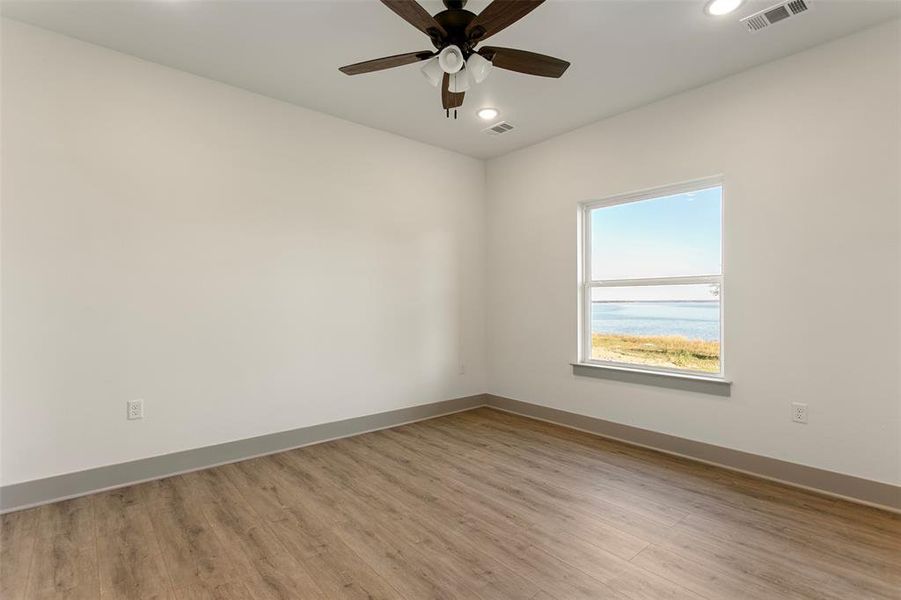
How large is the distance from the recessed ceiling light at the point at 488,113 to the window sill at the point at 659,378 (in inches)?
97.4

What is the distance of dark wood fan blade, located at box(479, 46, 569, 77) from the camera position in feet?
7.31

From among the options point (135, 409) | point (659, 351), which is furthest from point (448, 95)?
point (135, 409)

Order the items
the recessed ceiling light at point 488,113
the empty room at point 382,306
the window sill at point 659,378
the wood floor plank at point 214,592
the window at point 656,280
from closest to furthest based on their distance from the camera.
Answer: the wood floor plank at point 214,592 → the empty room at point 382,306 → the window sill at point 659,378 → the window at point 656,280 → the recessed ceiling light at point 488,113

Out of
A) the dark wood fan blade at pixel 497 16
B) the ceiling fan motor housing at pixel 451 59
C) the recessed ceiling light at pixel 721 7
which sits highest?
the recessed ceiling light at pixel 721 7

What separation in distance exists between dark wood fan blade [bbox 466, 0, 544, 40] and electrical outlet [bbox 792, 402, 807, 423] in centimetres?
299

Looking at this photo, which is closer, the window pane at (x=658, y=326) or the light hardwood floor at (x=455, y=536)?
the light hardwood floor at (x=455, y=536)

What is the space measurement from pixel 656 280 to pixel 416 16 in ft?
9.39

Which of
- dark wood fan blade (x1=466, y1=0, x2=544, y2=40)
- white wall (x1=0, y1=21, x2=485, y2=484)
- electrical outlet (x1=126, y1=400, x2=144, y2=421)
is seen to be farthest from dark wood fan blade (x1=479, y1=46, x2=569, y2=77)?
electrical outlet (x1=126, y1=400, x2=144, y2=421)

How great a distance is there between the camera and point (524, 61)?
230 centimetres

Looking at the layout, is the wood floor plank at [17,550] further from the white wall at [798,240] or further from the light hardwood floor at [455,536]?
the white wall at [798,240]

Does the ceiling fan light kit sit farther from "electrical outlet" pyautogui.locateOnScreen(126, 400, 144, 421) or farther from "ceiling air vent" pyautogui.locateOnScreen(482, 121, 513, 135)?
"electrical outlet" pyautogui.locateOnScreen(126, 400, 144, 421)

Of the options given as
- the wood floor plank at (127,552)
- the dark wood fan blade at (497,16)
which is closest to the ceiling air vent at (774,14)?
the dark wood fan blade at (497,16)

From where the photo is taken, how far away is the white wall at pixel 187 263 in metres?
2.62

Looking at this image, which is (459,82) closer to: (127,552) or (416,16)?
(416,16)
